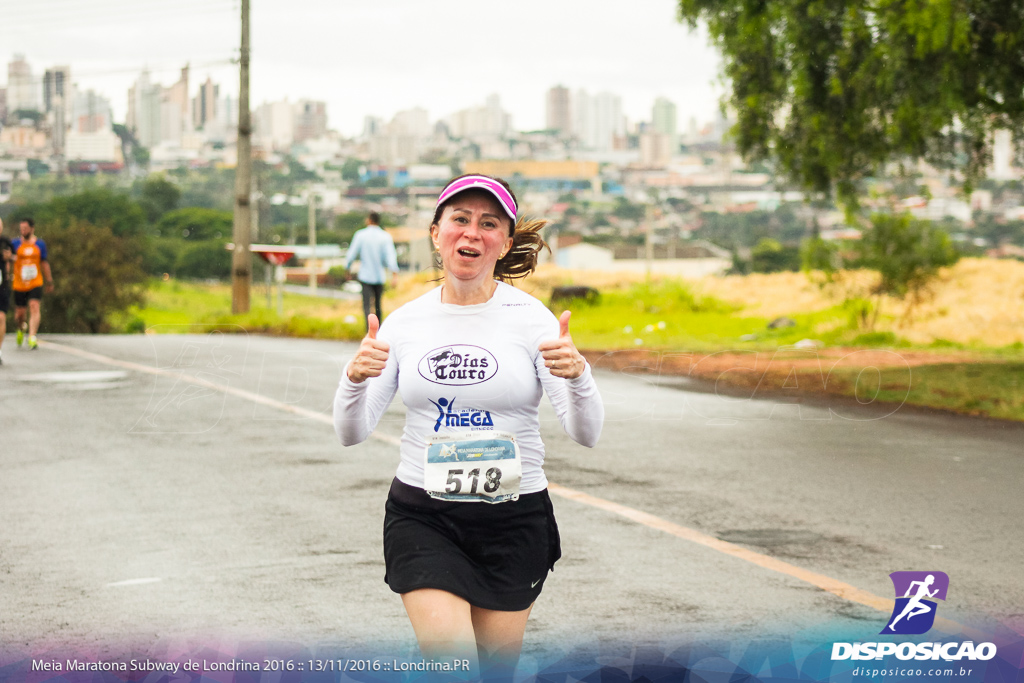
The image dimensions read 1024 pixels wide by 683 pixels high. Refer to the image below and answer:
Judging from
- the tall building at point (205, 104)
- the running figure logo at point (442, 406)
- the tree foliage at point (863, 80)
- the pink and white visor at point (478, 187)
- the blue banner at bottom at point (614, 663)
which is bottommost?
the blue banner at bottom at point (614, 663)

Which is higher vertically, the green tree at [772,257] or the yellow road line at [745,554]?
the yellow road line at [745,554]

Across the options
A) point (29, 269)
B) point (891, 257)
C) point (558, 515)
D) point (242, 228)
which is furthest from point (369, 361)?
point (242, 228)

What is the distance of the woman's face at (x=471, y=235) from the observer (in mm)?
3748

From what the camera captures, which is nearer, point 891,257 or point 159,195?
point 891,257

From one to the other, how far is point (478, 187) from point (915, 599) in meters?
3.45

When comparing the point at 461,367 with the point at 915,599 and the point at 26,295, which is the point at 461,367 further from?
the point at 26,295

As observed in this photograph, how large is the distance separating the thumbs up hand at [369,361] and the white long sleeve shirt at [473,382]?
0.26ft

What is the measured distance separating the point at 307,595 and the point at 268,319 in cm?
2261

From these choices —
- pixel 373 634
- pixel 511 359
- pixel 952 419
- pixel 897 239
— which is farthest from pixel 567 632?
pixel 897 239

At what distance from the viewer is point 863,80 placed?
14312 mm

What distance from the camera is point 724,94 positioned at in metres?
16.2

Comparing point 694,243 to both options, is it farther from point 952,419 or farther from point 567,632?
point 567,632

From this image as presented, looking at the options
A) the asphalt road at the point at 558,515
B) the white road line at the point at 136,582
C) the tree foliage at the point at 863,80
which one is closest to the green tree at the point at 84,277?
the asphalt road at the point at 558,515

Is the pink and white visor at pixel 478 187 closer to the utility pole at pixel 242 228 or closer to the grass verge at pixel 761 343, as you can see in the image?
the grass verge at pixel 761 343
